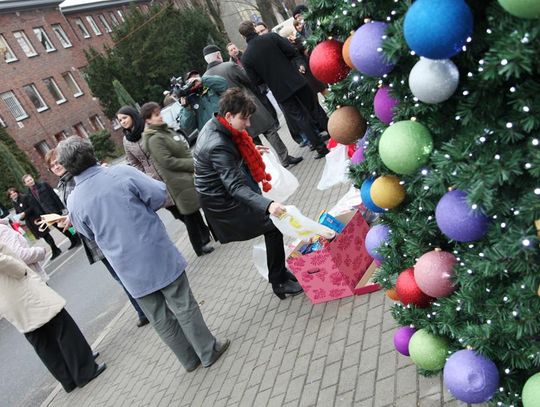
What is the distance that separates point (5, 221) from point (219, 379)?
2.91 metres

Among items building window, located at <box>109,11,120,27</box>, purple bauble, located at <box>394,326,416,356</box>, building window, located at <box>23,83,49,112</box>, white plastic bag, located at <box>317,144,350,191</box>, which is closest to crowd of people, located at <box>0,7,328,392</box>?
white plastic bag, located at <box>317,144,350,191</box>

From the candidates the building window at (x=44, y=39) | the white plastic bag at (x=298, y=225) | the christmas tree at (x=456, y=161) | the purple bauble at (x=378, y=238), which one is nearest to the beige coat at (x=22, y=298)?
the white plastic bag at (x=298, y=225)

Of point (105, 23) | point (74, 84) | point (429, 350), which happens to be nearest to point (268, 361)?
point (429, 350)

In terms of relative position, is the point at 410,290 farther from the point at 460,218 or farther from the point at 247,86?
the point at 247,86

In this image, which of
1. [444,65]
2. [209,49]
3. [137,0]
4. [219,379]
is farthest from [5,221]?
[137,0]

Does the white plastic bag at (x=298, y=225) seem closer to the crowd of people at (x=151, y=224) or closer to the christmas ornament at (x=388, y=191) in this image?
the crowd of people at (x=151, y=224)

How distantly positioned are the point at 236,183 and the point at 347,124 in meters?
1.66

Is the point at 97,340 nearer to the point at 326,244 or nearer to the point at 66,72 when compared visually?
the point at 326,244

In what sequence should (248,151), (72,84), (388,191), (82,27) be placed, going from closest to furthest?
(388,191)
(248,151)
(72,84)
(82,27)

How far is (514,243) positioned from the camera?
1.64 meters

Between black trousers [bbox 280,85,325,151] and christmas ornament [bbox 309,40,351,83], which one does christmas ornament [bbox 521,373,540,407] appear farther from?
black trousers [bbox 280,85,325,151]

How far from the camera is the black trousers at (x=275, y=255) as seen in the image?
14.1ft

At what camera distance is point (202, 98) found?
712 cm

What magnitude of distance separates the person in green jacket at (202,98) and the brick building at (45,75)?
26454mm
